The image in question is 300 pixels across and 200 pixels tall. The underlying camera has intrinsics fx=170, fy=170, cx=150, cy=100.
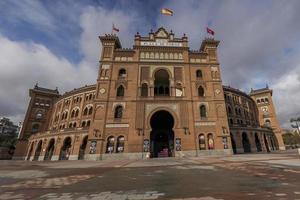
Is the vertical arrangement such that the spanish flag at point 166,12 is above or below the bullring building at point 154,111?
above

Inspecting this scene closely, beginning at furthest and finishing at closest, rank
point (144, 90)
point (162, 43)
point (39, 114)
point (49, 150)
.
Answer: point (39, 114), point (49, 150), point (162, 43), point (144, 90)

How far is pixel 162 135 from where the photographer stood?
109 feet

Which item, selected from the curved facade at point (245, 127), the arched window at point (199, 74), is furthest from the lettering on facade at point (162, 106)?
the curved facade at point (245, 127)

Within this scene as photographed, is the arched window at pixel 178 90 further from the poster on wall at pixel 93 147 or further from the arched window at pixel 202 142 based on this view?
the poster on wall at pixel 93 147

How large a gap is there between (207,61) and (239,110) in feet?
71.6

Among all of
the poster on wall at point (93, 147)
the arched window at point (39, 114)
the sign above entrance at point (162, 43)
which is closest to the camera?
the poster on wall at point (93, 147)

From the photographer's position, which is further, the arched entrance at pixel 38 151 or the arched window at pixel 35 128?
the arched window at pixel 35 128

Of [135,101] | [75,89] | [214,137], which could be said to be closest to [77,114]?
[75,89]

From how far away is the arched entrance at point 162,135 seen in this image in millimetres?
31234

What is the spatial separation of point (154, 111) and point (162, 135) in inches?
264

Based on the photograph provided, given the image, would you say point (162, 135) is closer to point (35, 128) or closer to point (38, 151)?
point (38, 151)

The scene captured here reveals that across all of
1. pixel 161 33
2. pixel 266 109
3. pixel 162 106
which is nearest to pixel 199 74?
pixel 162 106

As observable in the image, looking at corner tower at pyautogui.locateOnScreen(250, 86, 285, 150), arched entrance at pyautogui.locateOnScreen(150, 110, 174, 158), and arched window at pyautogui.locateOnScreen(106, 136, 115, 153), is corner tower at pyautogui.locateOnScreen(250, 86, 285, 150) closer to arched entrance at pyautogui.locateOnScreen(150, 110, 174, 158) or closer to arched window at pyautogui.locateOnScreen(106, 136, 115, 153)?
arched entrance at pyautogui.locateOnScreen(150, 110, 174, 158)

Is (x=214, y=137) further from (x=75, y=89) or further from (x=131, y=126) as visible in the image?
(x=75, y=89)
